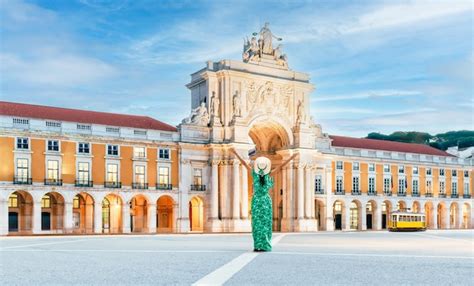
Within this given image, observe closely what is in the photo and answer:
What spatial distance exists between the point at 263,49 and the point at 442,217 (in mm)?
36551

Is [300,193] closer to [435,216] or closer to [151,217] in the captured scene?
[151,217]

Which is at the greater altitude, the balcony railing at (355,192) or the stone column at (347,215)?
the balcony railing at (355,192)

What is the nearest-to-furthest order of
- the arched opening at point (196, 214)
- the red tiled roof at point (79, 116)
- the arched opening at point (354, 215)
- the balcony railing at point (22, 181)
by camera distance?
1. the balcony railing at point (22, 181)
2. the red tiled roof at point (79, 116)
3. the arched opening at point (196, 214)
4. the arched opening at point (354, 215)

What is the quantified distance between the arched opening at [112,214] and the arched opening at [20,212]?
269 inches

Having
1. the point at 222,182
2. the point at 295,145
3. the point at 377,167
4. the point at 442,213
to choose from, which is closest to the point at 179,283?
the point at 222,182

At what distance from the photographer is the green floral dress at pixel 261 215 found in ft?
92.6

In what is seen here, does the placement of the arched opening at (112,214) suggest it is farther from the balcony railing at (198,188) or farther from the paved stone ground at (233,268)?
the paved stone ground at (233,268)

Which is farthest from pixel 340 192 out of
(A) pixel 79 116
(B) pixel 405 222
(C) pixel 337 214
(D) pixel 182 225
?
(A) pixel 79 116

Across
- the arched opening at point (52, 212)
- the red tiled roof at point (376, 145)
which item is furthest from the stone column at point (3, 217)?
the red tiled roof at point (376, 145)

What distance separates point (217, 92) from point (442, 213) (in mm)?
39187

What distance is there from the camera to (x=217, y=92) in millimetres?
66312

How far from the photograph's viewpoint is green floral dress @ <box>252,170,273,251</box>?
28.2m

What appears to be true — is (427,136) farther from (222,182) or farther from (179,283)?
(179,283)

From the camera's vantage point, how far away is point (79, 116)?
6153cm
